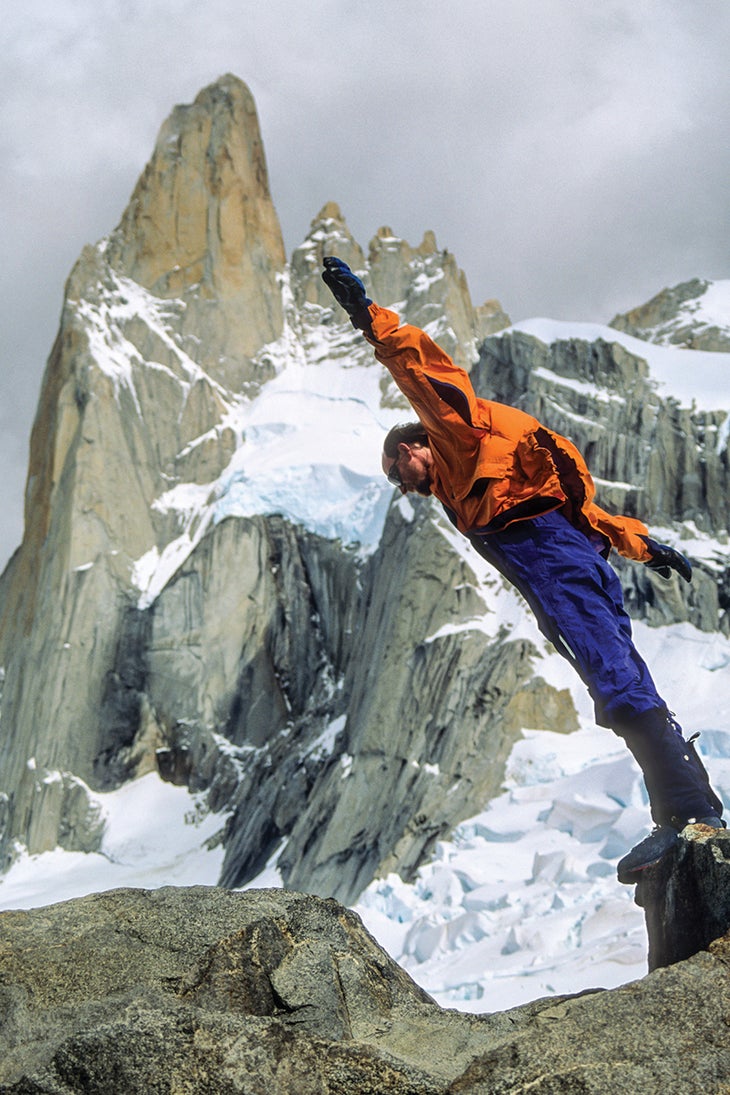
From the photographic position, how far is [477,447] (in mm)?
5289

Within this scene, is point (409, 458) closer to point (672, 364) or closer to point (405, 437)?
point (405, 437)

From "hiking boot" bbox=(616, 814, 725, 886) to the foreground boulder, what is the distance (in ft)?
2.25

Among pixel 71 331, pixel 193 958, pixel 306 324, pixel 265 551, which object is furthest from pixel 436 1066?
pixel 306 324

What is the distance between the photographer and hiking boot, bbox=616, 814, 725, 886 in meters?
4.77

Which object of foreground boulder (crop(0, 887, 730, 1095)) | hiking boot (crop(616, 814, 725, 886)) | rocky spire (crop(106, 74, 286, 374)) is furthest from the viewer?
rocky spire (crop(106, 74, 286, 374))

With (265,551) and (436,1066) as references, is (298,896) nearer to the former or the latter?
(436,1066)

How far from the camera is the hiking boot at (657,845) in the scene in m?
4.77

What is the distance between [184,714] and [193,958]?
4545cm

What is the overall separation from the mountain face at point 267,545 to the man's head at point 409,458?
19801mm

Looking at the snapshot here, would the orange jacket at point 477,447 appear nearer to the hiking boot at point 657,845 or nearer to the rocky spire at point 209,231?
the hiking boot at point 657,845

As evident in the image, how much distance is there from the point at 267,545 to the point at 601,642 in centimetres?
4488

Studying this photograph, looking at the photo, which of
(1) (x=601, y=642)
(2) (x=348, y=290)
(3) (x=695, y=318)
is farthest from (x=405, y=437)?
(3) (x=695, y=318)

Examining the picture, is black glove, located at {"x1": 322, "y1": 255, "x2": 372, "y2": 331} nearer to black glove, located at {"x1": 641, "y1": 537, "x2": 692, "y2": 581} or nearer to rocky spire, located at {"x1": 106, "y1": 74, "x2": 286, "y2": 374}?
black glove, located at {"x1": 641, "y1": 537, "x2": 692, "y2": 581}

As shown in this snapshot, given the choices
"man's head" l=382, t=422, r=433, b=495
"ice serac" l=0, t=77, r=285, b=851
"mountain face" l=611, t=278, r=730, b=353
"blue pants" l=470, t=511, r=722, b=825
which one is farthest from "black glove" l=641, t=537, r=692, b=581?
"ice serac" l=0, t=77, r=285, b=851
